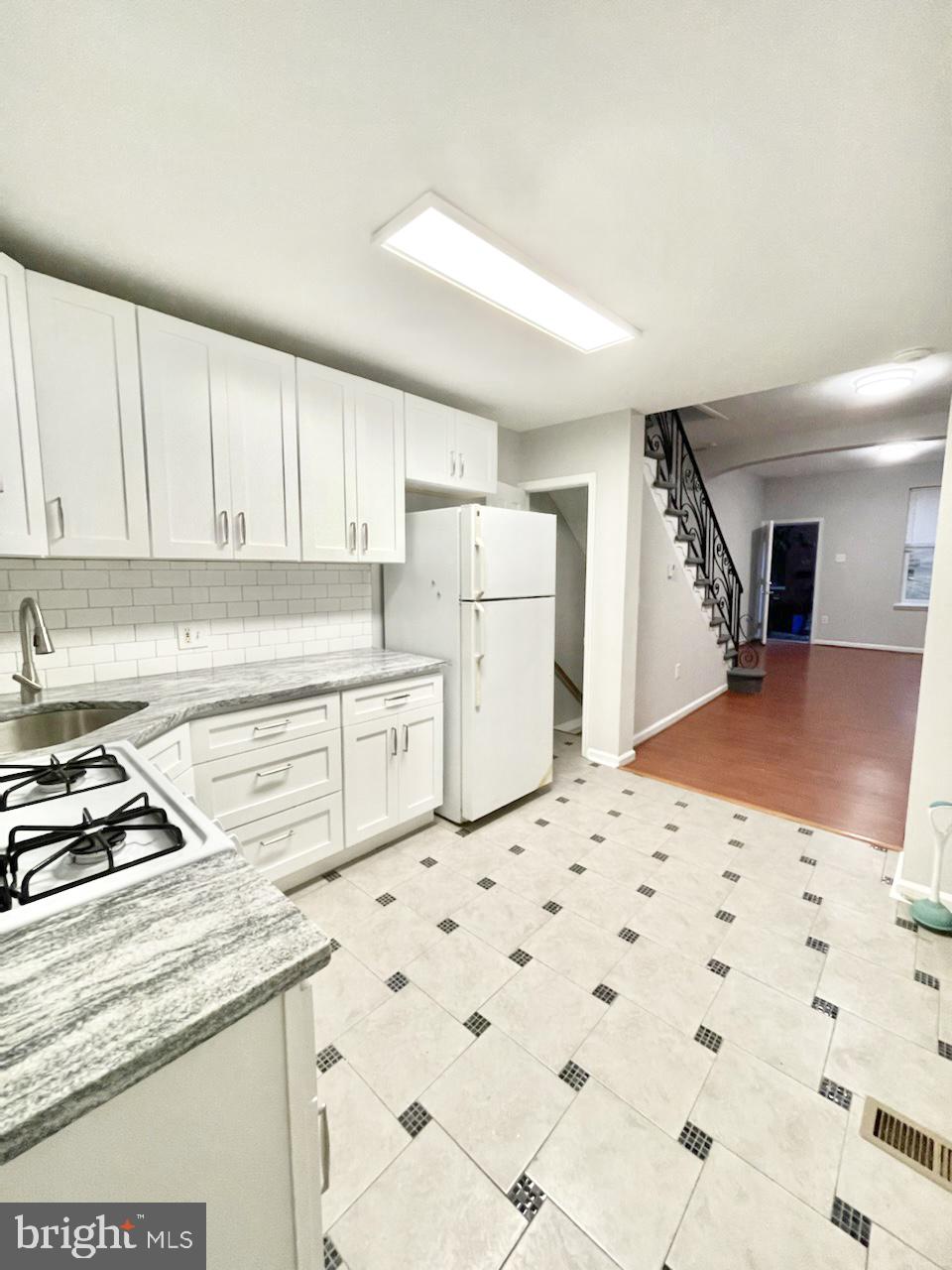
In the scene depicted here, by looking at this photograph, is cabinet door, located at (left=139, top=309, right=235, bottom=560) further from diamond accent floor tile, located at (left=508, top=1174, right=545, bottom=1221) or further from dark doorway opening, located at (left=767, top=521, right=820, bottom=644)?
dark doorway opening, located at (left=767, top=521, right=820, bottom=644)

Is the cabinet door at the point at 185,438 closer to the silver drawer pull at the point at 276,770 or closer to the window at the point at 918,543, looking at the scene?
the silver drawer pull at the point at 276,770

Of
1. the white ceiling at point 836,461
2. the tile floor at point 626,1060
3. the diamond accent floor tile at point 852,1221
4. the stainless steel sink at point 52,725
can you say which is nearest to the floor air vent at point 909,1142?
the tile floor at point 626,1060

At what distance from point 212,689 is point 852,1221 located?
2.44m

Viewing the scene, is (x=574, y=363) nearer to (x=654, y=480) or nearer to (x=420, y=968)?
(x=654, y=480)

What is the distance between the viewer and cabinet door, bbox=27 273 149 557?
70.7 inches

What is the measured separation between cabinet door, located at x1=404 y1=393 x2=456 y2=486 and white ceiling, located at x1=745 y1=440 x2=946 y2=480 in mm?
4862

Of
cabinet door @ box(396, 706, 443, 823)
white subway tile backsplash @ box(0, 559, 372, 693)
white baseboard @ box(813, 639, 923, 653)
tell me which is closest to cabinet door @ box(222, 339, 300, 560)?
white subway tile backsplash @ box(0, 559, 372, 693)

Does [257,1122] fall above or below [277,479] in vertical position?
below

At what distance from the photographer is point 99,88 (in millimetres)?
1191

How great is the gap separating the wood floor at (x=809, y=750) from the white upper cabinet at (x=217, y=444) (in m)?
3.03

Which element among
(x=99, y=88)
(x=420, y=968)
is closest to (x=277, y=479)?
(x=99, y=88)

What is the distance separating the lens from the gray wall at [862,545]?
8.02 meters

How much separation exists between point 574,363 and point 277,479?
159 centimetres

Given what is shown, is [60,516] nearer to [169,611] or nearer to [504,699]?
[169,611]
